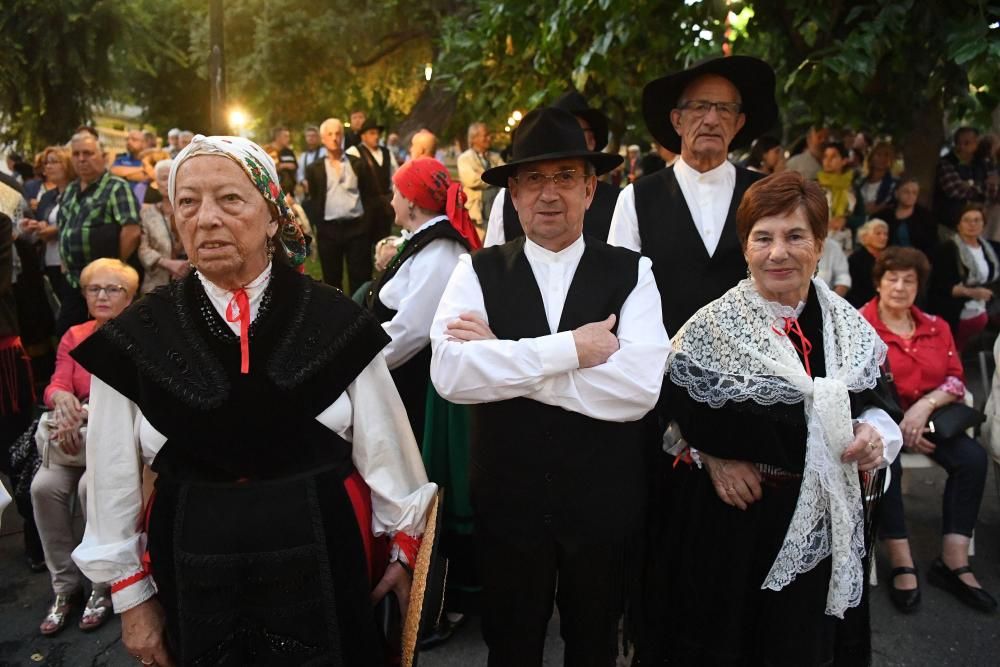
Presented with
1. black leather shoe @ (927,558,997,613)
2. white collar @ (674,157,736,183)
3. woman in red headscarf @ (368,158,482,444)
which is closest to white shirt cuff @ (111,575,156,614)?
woman in red headscarf @ (368,158,482,444)

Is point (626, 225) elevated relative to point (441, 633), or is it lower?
elevated

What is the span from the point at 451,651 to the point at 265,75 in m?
17.4

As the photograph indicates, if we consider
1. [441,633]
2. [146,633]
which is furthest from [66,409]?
[441,633]

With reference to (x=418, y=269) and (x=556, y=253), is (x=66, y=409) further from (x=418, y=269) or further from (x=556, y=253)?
(x=556, y=253)

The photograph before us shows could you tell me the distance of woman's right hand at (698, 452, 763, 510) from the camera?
230 cm

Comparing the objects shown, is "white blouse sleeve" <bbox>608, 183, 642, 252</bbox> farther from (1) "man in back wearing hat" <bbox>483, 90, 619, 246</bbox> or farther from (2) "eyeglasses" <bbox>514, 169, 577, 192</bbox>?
(2) "eyeglasses" <bbox>514, 169, 577, 192</bbox>

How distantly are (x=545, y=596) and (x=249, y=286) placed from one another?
1.32m

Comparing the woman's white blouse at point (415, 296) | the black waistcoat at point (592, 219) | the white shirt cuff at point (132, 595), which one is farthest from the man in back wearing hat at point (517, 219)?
the white shirt cuff at point (132, 595)

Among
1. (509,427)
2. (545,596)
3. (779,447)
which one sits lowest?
(545,596)

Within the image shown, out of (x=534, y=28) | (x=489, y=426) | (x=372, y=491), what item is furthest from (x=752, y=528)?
(x=534, y=28)

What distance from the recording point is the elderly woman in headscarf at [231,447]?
1.77 m

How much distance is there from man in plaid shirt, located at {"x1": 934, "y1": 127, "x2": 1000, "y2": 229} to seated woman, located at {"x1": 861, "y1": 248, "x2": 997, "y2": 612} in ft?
12.4

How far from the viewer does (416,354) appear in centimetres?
325

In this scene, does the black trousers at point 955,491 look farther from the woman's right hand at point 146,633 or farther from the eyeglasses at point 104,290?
the eyeglasses at point 104,290
